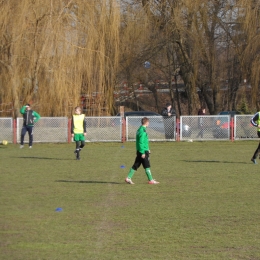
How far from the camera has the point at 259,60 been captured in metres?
29.1

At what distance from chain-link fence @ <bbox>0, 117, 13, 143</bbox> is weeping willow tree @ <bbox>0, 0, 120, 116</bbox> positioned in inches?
35.3

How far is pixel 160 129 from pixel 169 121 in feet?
2.16

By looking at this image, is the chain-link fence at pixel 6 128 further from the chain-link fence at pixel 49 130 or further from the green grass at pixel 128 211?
the green grass at pixel 128 211

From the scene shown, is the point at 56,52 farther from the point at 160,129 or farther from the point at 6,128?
the point at 160,129

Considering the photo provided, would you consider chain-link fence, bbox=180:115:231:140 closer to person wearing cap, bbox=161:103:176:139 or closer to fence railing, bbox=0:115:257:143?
fence railing, bbox=0:115:257:143

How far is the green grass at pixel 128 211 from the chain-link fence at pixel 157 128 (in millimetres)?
8479

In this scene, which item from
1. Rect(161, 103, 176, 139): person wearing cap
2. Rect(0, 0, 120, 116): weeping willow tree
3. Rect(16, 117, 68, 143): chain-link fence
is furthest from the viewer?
Rect(161, 103, 176, 139): person wearing cap

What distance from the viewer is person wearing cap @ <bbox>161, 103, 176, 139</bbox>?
2754cm

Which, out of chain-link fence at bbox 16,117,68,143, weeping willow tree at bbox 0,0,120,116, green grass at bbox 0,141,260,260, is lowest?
green grass at bbox 0,141,260,260

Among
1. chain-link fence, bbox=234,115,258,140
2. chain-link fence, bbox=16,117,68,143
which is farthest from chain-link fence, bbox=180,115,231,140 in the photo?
chain-link fence, bbox=16,117,68,143

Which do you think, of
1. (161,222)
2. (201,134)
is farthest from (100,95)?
(161,222)

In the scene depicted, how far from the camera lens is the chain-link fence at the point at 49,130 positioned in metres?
27.0

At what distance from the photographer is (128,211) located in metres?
10.4

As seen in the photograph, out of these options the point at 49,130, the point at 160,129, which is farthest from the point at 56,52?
the point at 160,129
